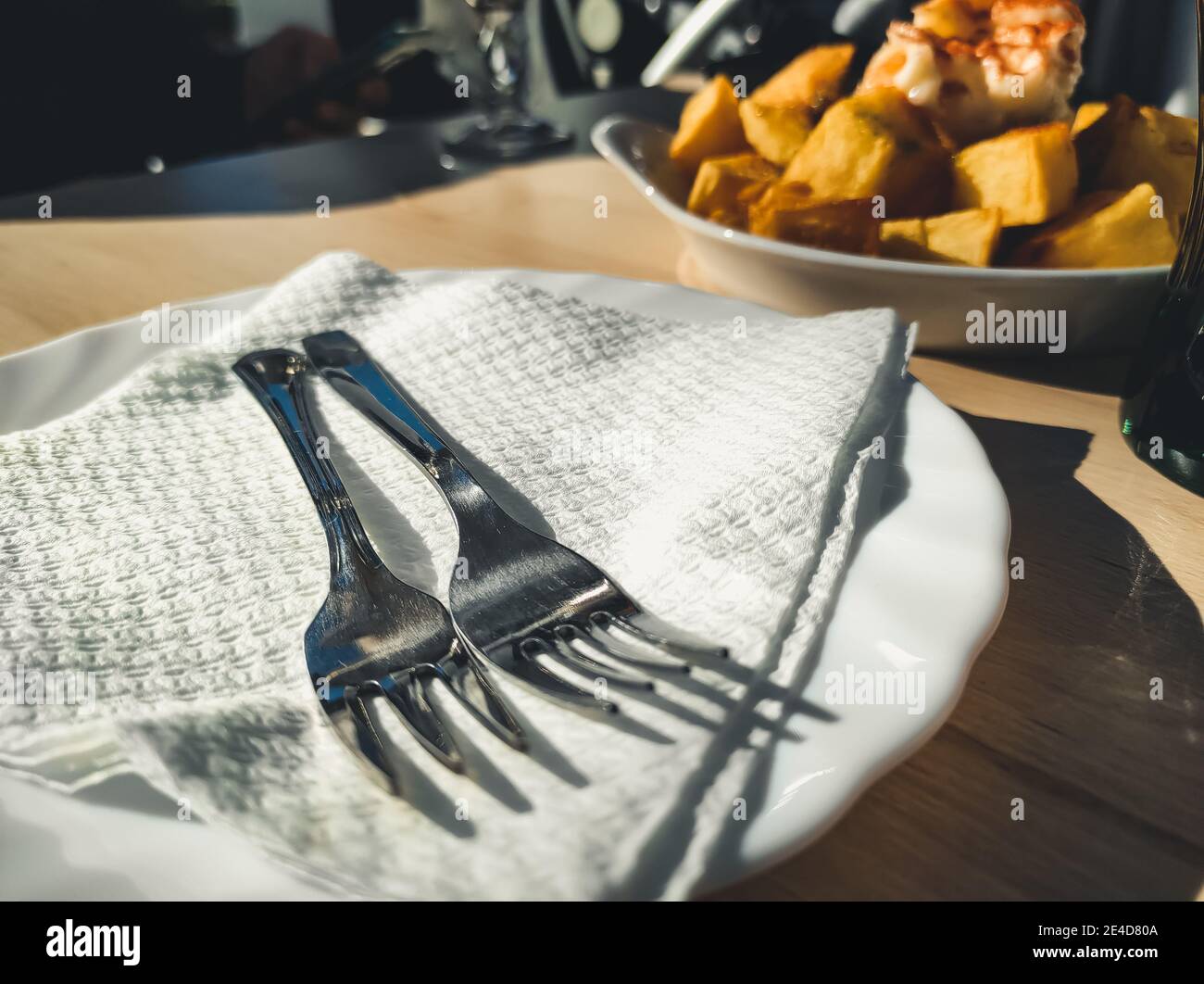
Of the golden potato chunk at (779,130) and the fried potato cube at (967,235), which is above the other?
the golden potato chunk at (779,130)

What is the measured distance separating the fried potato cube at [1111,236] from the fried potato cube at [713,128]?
9.4 inches

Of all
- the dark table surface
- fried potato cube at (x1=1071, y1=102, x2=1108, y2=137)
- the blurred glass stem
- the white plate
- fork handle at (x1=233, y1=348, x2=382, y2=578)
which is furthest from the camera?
the blurred glass stem

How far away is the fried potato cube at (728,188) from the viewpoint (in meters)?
0.61

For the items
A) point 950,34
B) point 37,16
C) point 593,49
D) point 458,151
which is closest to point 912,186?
point 950,34

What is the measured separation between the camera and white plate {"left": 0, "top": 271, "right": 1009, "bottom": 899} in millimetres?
223

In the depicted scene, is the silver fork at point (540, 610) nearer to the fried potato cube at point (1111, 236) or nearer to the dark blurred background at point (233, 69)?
the fried potato cube at point (1111, 236)

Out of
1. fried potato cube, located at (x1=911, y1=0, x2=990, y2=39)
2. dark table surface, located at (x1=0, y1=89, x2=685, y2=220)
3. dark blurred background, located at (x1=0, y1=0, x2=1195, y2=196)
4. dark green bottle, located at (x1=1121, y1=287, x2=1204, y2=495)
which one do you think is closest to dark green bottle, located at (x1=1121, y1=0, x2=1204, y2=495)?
dark green bottle, located at (x1=1121, y1=287, x2=1204, y2=495)

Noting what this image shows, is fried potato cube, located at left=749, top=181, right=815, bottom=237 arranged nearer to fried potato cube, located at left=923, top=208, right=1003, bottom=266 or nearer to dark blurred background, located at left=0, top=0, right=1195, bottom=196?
fried potato cube, located at left=923, top=208, right=1003, bottom=266

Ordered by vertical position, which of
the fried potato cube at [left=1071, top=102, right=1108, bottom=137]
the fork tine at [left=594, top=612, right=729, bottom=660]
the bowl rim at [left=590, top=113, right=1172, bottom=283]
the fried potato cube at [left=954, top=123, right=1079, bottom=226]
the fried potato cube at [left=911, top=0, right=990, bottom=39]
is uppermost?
the fried potato cube at [left=911, top=0, right=990, bottom=39]

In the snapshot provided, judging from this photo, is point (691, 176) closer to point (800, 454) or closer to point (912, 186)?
point (912, 186)

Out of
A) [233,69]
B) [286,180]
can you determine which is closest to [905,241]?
[286,180]

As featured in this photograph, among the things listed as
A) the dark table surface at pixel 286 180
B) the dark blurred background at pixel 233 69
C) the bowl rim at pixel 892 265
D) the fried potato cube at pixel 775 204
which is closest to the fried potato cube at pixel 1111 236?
the bowl rim at pixel 892 265
